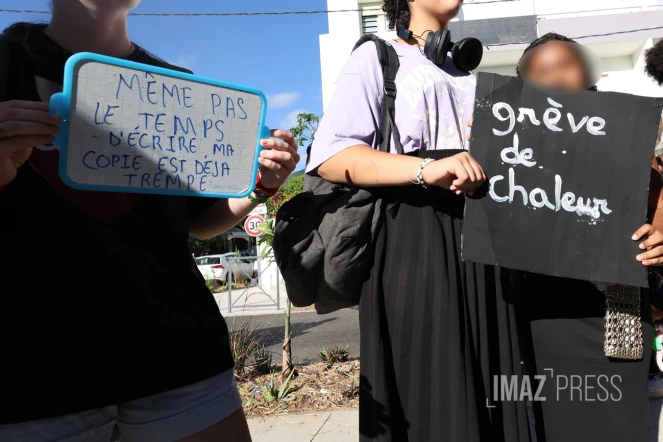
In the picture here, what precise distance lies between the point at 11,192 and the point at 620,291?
5.63ft

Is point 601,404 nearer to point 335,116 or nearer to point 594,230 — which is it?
point 594,230

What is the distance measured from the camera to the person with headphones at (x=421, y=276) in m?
1.39

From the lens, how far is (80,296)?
1.15 metres

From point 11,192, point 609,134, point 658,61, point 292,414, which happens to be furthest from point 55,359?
point 658,61

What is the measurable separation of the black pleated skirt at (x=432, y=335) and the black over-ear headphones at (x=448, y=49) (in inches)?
13.3

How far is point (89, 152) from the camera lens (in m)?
1.12

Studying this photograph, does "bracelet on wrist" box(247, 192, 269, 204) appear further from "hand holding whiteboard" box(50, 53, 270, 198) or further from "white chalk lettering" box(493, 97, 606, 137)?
"white chalk lettering" box(493, 97, 606, 137)

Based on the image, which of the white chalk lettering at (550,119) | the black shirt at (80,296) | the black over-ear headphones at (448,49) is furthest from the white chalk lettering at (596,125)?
the black shirt at (80,296)

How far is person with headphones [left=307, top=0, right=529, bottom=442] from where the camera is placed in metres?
1.39

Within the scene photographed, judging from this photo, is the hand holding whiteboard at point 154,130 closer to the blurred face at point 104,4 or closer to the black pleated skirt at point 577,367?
the blurred face at point 104,4

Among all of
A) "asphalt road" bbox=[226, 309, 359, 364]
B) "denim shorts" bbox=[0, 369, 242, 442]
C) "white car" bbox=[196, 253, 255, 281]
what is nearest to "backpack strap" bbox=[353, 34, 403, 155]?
"denim shorts" bbox=[0, 369, 242, 442]

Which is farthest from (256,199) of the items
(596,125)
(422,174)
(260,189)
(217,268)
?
(217,268)

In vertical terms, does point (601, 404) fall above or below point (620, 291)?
below

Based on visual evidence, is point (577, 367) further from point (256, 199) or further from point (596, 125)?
point (256, 199)
